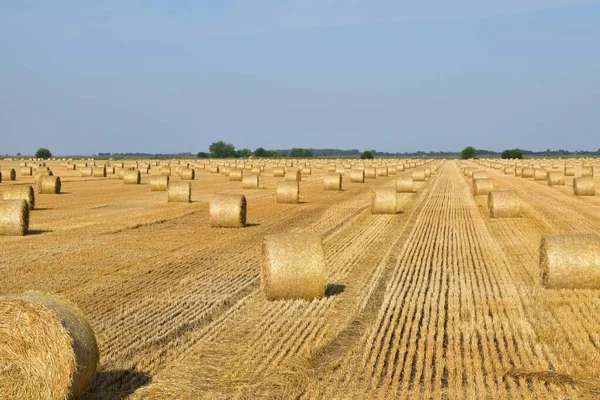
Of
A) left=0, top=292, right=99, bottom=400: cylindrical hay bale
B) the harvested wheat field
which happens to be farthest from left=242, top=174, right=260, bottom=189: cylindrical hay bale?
left=0, top=292, right=99, bottom=400: cylindrical hay bale

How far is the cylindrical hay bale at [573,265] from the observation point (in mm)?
14312

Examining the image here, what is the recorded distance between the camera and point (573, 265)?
14461mm

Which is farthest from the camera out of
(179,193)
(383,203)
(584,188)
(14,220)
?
(584,188)

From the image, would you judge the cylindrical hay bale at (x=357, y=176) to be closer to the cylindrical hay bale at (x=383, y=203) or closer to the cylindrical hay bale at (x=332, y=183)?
the cylindrical hay bale at (x=332, y=183)

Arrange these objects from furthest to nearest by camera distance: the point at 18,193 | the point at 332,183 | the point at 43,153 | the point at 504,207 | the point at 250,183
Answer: the point at 43,153
the point at 250,183
the point at 332,183
the point at 18,193
the point at 504,207

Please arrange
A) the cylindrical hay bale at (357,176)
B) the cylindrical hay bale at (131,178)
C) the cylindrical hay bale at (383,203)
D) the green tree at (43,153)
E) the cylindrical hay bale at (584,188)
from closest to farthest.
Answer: the cylindrical hay bale at (383,203)
the cylindrical hay bale at (584,188)
the cylindrical hay bale at (131,178)
the cylindrical hay bale at (357,176)
the green tree at (43,153)

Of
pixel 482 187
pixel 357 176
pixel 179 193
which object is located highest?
pixel 482 187

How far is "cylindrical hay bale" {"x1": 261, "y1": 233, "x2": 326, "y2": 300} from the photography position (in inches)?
531

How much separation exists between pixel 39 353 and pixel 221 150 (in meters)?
186

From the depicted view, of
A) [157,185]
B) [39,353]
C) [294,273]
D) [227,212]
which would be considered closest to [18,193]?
[227,212]

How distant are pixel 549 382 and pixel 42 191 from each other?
35416mm

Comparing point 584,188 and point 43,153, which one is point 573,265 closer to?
point 584,188

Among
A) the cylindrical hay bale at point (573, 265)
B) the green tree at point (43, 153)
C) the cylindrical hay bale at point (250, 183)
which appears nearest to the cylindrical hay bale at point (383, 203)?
the cylindrical hay bale at point (573, 265)

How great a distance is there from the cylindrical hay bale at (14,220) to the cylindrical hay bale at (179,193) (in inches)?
498
